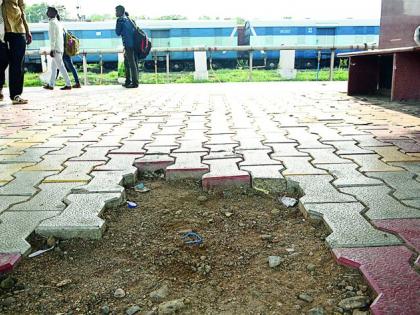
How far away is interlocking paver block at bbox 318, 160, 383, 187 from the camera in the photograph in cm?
238

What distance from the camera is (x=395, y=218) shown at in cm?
189

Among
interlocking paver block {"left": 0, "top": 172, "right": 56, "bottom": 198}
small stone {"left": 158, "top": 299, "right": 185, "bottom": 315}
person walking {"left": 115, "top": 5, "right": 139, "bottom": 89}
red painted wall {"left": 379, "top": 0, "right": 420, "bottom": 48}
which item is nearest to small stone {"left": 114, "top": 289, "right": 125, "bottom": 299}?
small stone {"left": 158, "top": 299, "right": 185, "bottom": 315}

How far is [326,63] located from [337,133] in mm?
18932

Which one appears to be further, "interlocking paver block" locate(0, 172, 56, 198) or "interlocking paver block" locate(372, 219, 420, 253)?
"interlocking paver block" locate(0, 172, 56, 198)

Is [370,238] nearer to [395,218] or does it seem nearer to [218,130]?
[395,218]

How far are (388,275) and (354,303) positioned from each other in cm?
18

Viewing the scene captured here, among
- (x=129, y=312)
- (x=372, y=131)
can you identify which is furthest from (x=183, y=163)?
(x=372, y=131)

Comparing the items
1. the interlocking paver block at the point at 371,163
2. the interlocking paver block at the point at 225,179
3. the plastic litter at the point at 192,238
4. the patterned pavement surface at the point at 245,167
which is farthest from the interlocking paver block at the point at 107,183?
the interlocking paver block at the point at 371,163

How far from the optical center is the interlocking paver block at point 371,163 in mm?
2643

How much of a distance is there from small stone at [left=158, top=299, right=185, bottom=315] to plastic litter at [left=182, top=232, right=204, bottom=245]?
434mm

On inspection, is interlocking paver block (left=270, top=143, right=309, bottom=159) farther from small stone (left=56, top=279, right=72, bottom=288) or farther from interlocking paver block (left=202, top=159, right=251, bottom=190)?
small stone (left=56, top=279, right=72, bottom=288)

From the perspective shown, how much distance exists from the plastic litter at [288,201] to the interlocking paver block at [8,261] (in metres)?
1.23

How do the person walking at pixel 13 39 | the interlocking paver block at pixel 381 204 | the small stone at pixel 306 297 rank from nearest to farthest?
the small stone at pixel 306 297 < the interlocking paver block at pixel 381 204 < the person walking at pixel 13 39

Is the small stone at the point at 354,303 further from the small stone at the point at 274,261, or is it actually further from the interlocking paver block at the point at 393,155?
the interlocking paver block at the point at 393,155
